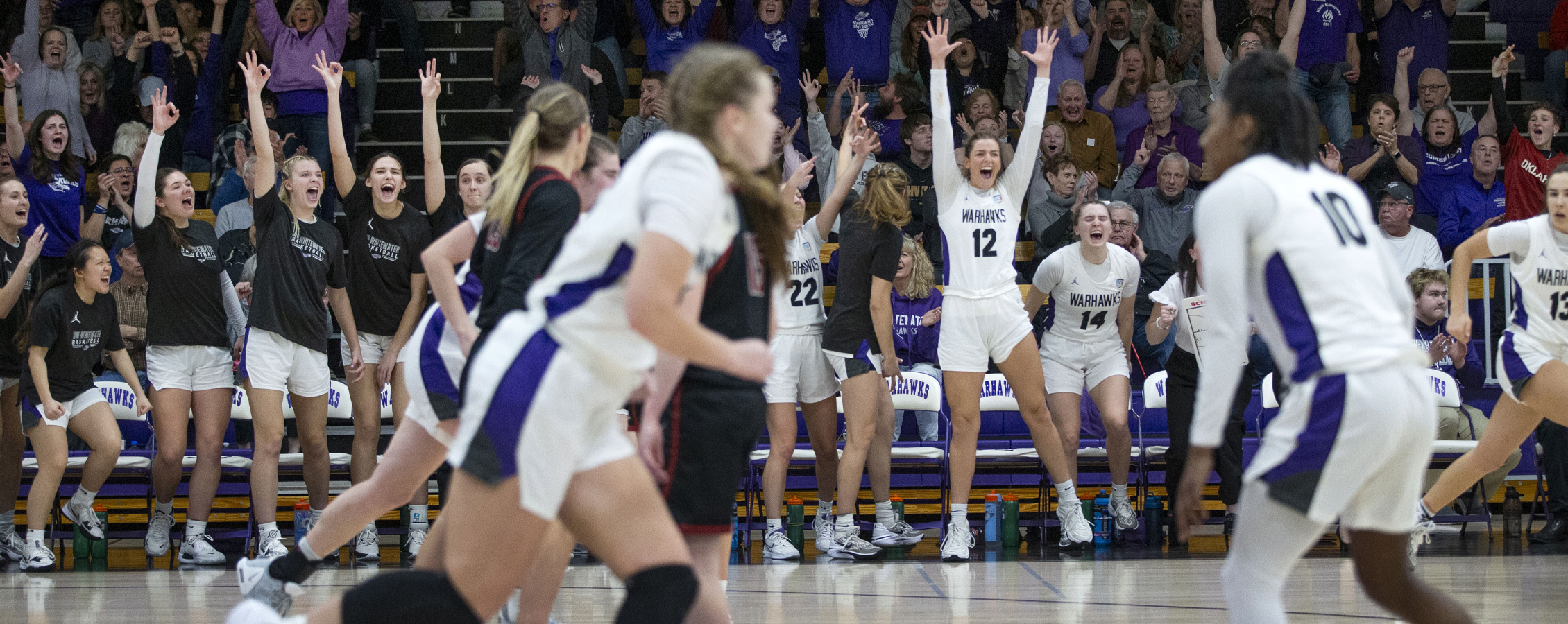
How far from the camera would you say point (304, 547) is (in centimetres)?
405

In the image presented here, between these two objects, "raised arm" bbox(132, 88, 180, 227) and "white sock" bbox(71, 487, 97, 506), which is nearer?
"raised arm" bbox(132, 88, 180, 227)

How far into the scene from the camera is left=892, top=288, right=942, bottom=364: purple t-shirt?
9102 mm

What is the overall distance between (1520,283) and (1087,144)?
5.18 meters

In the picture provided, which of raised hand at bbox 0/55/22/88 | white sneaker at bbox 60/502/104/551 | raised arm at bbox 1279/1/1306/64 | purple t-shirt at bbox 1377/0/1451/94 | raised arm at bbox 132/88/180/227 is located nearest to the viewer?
raised arm at bbox 132/88/180/227

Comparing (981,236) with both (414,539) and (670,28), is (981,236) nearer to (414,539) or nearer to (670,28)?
(414,539)

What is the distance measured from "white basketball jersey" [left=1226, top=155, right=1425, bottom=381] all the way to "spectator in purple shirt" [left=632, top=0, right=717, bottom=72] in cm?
887

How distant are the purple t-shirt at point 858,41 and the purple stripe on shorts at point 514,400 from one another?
8851 mm

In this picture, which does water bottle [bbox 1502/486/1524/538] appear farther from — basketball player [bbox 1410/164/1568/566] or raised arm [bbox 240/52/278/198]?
raised arm [bbox 240/52/278/198]

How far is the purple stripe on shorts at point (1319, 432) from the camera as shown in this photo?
2.80 meters

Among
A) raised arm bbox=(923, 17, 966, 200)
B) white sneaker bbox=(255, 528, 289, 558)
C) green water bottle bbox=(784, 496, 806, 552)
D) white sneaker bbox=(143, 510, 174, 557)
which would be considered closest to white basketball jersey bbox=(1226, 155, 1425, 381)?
raised arm bbox=(923, 17, 966, 200)

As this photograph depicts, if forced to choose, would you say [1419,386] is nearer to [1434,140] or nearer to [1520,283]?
[1520,283]

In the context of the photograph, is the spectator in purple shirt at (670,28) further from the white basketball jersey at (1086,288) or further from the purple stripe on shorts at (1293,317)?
the purple stripe on shorts at (1293,317)

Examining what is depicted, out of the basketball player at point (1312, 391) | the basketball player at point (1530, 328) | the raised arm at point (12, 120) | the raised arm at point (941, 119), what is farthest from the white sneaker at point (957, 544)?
the raised arm at point (12, 120)

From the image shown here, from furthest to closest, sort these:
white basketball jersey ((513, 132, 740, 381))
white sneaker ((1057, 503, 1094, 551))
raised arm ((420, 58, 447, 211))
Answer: white sneaker ((1057, 503, 1094, 551)), raised arm ((420, 58, 447, 211)), white basketball jersey ((513, 132, 740, 381))
